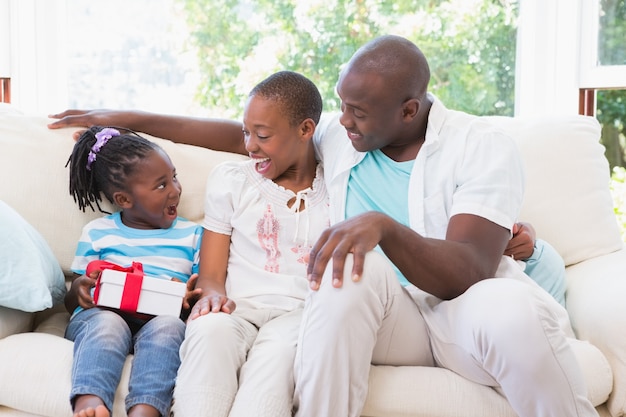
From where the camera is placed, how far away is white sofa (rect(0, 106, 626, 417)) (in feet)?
5.34

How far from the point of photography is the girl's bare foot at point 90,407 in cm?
146

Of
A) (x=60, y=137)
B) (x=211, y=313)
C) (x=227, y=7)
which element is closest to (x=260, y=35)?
(x=227, y=7)

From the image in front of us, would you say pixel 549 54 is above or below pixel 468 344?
above

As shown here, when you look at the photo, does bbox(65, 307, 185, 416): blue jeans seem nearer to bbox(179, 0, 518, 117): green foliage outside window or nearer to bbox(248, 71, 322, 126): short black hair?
bbox(248, 71, 322, 126): short black hair

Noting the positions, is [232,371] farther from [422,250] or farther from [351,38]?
[351,38]

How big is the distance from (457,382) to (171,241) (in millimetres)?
811

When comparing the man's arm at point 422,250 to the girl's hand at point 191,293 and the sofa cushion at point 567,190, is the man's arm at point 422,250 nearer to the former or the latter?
the girl's hand at point 191,293

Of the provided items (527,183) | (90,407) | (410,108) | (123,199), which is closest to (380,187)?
(410,108)

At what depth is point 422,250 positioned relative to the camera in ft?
4.88

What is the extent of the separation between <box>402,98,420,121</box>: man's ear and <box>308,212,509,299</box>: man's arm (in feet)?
0.95

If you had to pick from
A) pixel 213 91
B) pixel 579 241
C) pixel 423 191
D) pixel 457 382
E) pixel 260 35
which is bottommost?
pixel 457 382

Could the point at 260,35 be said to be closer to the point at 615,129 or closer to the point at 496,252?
the point at 615,129

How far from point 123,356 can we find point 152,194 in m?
0.46

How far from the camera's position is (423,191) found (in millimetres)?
1736
